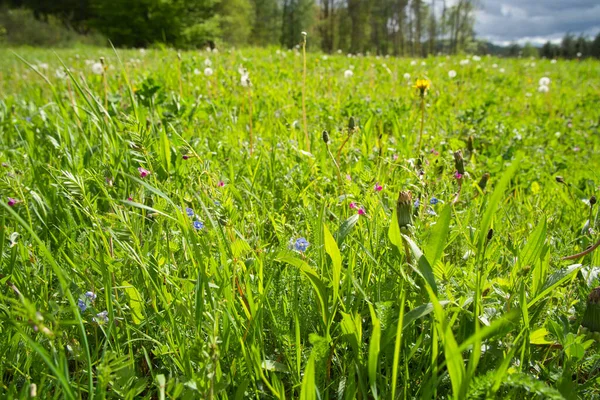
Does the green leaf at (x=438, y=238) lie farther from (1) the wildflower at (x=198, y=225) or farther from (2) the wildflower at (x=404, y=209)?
(1) the wildflower at (x=198, y=225)

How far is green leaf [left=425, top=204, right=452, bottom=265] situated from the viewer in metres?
0.89

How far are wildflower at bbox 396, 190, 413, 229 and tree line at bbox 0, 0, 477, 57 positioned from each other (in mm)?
29305

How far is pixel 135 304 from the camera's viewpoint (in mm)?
986

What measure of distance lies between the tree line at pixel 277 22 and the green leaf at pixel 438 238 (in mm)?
29424

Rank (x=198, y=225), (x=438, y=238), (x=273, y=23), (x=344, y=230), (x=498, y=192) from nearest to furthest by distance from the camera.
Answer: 1. (x=498, y=192)
2. (x=438, y=238)
3. (x=344, y=230)
4. (x=198, y=225)
5. (x=273, y=23)

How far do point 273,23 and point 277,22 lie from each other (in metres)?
0.97

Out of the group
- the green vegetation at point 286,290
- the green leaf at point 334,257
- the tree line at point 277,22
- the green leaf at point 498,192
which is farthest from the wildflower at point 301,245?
the tree line at point 277,22

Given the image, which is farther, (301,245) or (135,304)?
(301,245)

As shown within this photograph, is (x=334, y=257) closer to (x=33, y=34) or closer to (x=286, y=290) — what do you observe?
(x=286, y=290)

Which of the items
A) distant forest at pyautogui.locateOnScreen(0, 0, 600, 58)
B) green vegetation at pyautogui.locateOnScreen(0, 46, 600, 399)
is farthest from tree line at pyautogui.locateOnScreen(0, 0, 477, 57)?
green vegetation at pyautogui.locateOnScreen(0, 46, 600, 399)

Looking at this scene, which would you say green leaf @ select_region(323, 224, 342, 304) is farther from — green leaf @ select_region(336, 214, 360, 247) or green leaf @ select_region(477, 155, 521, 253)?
green leaf @ select_region(477, 155, 521, 253)

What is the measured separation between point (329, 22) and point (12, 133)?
62.3 m

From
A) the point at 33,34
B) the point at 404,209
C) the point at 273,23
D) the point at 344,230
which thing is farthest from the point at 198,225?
the point at 273,23

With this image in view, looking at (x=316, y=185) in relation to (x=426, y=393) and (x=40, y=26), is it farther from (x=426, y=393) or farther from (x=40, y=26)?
(x=40, y=26)
